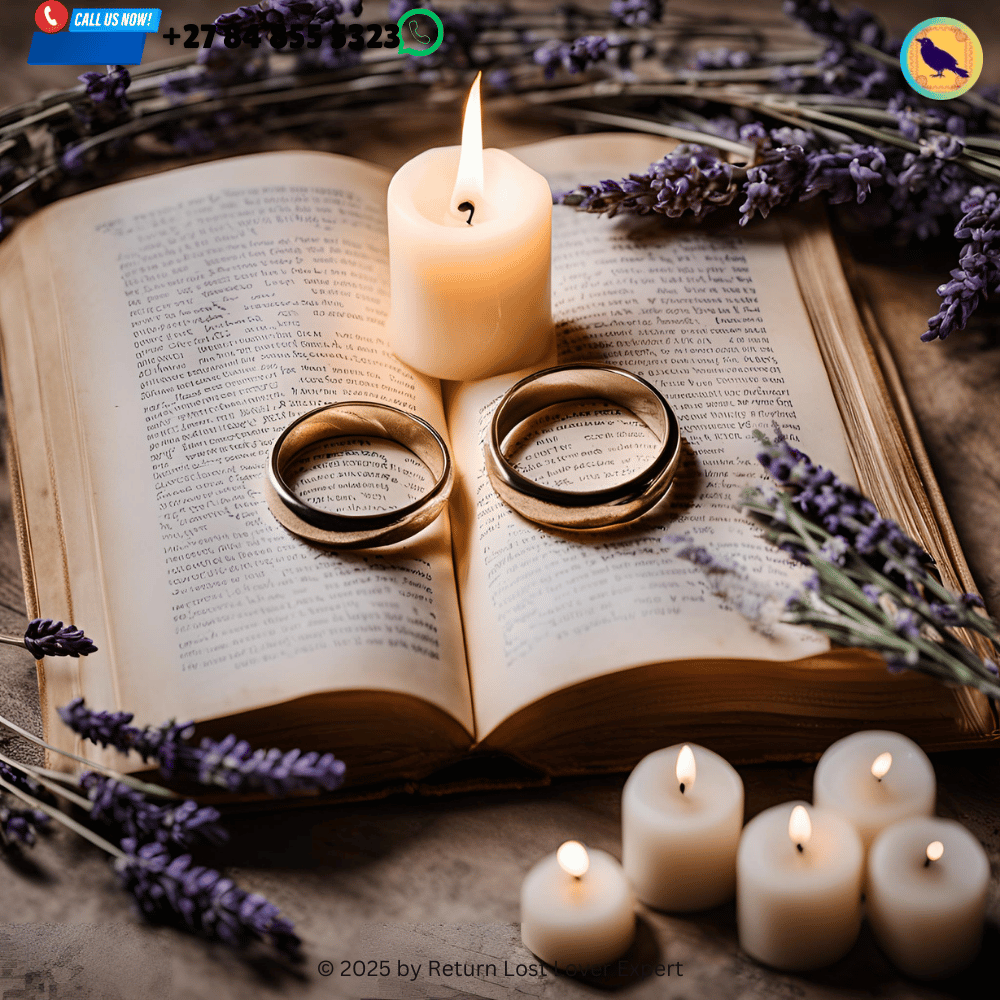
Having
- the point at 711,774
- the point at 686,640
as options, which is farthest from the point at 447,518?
the point at 711,774

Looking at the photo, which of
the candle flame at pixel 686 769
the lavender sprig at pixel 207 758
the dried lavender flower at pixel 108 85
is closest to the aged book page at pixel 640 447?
the candle flame at pixel 686 769

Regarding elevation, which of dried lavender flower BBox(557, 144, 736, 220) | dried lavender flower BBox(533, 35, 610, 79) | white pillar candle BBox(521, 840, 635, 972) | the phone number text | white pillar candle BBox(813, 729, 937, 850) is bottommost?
white pillar candle BBox(521, 840, 635, 972)

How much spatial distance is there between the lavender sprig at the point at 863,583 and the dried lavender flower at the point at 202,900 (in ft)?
1.68

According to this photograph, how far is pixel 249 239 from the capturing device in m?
1.35

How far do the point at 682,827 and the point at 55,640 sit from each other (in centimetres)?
60

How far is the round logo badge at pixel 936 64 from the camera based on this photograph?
148cm

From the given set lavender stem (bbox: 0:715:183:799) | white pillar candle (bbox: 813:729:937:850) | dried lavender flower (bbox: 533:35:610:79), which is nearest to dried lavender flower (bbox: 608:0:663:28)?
dried lavender flower (bbox: 533:35:610:79)

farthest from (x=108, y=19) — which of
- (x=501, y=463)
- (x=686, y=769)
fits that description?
(x=686, y=769)

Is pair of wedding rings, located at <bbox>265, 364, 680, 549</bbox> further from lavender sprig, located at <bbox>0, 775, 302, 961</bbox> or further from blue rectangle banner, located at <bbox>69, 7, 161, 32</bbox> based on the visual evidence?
blue rectangle banner, located at <bbox>69, 7, 161, 32</bbox>

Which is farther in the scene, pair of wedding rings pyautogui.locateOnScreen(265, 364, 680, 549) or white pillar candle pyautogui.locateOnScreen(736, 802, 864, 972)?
pair of wedding rings pyautogui.locateOnScreen(265, 364, 680, 549)

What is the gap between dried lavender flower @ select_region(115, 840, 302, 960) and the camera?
85 centimetres

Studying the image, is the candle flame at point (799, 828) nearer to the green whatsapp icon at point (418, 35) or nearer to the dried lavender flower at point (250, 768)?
the dried lavender flower at point (250, 768)

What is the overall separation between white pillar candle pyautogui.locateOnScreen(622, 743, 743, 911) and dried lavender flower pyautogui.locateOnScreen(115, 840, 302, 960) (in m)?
0.30

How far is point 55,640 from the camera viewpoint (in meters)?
1.00
